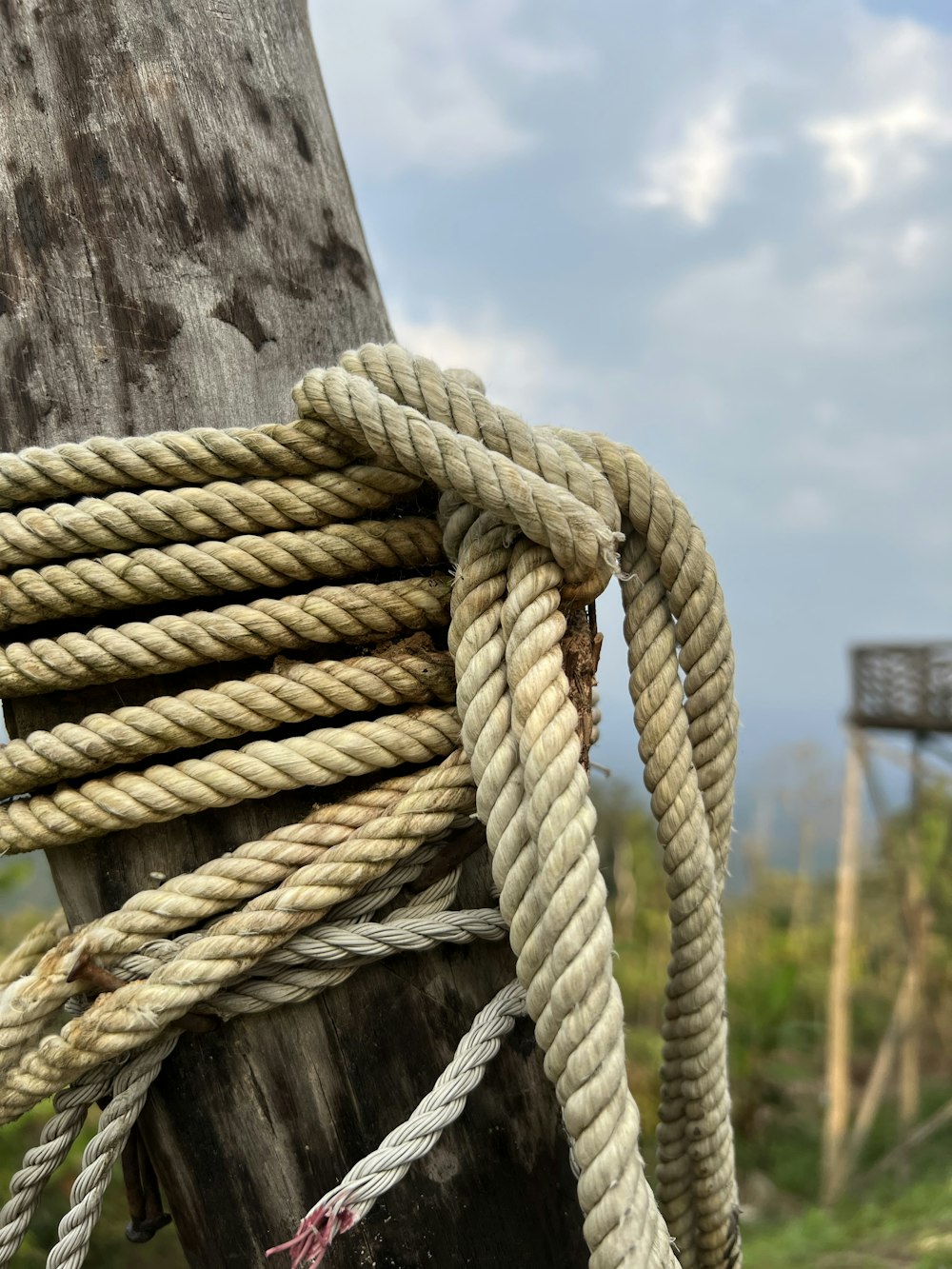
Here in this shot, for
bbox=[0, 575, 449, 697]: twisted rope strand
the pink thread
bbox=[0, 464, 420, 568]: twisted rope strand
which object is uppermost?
bbox=[0, 464, 420, 568]: twisted rope strand

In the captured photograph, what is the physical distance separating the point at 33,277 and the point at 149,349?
122 millimetres

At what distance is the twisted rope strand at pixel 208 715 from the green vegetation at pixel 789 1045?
184cm

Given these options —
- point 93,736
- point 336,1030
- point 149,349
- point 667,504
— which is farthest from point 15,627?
point 667,504

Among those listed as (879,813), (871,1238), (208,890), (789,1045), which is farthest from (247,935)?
(789,1045)

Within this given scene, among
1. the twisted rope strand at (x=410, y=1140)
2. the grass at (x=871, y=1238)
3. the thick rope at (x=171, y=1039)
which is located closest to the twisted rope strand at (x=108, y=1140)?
the thick rope at (x=171, y=1039)

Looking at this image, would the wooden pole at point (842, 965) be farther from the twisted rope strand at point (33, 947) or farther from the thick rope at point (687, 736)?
the twisted rope strand at point (33, 947)

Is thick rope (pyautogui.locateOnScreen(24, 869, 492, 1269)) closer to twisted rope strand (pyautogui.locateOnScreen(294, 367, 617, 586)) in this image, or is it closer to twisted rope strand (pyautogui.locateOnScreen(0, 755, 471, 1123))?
twisted rope strand (pyautogui.locateOnScreen(0, 755, 471, 1123))

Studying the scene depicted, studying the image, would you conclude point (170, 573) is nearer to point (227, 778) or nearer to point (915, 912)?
point (227, 778)

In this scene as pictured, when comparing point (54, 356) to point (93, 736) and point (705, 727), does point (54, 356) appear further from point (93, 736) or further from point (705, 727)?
point (705, 727)

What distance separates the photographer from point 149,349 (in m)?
0.97

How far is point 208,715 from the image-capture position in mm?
891

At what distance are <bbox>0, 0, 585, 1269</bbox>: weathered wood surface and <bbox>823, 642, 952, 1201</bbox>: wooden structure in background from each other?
20.2ft

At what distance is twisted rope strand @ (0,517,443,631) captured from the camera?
90cm

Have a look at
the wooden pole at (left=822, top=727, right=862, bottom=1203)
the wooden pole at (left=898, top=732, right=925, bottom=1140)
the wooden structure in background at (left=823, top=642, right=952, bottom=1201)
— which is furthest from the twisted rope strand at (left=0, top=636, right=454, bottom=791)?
the wooden pole at (left=898, top=732, right=925, bottom=1140)
